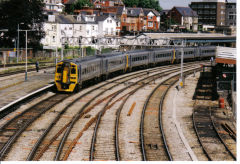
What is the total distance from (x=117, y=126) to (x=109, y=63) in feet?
73.6

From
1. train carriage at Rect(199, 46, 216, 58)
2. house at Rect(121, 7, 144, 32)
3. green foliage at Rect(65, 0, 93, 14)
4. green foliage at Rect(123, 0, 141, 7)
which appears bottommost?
train carriage at Rect(199, 46, 216, 58)

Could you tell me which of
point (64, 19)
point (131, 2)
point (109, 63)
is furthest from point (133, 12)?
point (109, 63)

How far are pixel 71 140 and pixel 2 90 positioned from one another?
17288 millimetres

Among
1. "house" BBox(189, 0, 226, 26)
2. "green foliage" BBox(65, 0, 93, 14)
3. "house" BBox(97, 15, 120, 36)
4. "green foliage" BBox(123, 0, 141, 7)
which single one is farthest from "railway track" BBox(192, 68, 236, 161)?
"green foliage" BBox(123, 0, 141, 7)

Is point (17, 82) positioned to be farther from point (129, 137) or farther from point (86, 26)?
point (86, 26)

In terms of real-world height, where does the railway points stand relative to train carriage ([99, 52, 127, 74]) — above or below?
below

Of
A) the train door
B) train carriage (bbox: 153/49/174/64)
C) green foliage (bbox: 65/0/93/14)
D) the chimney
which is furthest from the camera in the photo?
green foliage (bbox: 65/0/93/14)

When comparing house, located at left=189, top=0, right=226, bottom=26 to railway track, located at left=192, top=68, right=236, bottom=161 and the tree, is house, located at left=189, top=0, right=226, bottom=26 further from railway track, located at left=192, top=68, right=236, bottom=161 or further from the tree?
railway track, located at left=192, top=68, right=236, bottom=161

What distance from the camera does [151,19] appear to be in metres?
122

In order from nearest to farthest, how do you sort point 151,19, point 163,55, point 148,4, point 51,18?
point 163,55 → point 51,18 → point 151,19 → point 148,4

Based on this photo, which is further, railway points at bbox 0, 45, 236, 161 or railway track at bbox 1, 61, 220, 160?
railway points at bbox 0, 45, 236, 161

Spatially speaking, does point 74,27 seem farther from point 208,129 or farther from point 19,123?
point 208,129

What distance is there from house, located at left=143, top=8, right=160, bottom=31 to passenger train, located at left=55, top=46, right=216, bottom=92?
138ft

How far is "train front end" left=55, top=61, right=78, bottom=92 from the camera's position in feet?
121
